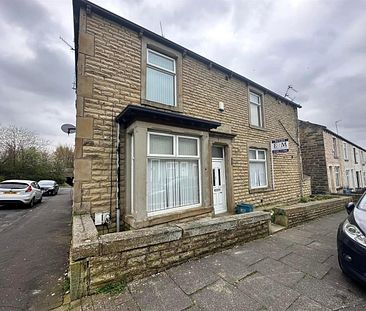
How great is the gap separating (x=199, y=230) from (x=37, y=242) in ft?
15.8

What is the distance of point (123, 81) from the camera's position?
5.57m

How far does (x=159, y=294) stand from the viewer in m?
2.78

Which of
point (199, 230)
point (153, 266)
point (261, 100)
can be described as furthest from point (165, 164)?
point (261, 100)

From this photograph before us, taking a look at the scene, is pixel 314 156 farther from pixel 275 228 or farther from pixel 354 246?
pixel 354 246

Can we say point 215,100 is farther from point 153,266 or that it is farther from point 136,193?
point 153,266

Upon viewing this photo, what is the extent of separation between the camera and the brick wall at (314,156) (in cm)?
1452

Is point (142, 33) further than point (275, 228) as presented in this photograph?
Yes

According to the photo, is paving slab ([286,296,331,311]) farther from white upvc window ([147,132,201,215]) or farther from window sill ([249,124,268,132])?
window sill ([249,124,268,132])

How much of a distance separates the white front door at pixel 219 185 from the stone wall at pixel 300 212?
1952mm

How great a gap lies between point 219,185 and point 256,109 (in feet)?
15.2

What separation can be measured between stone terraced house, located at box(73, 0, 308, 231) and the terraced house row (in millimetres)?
24

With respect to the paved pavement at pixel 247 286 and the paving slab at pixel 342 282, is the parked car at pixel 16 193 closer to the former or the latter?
the paved pavement at pixel 247 286

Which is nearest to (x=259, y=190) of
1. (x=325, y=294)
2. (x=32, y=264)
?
(x=325, y=294)

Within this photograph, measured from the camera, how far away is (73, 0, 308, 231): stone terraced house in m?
4.74
